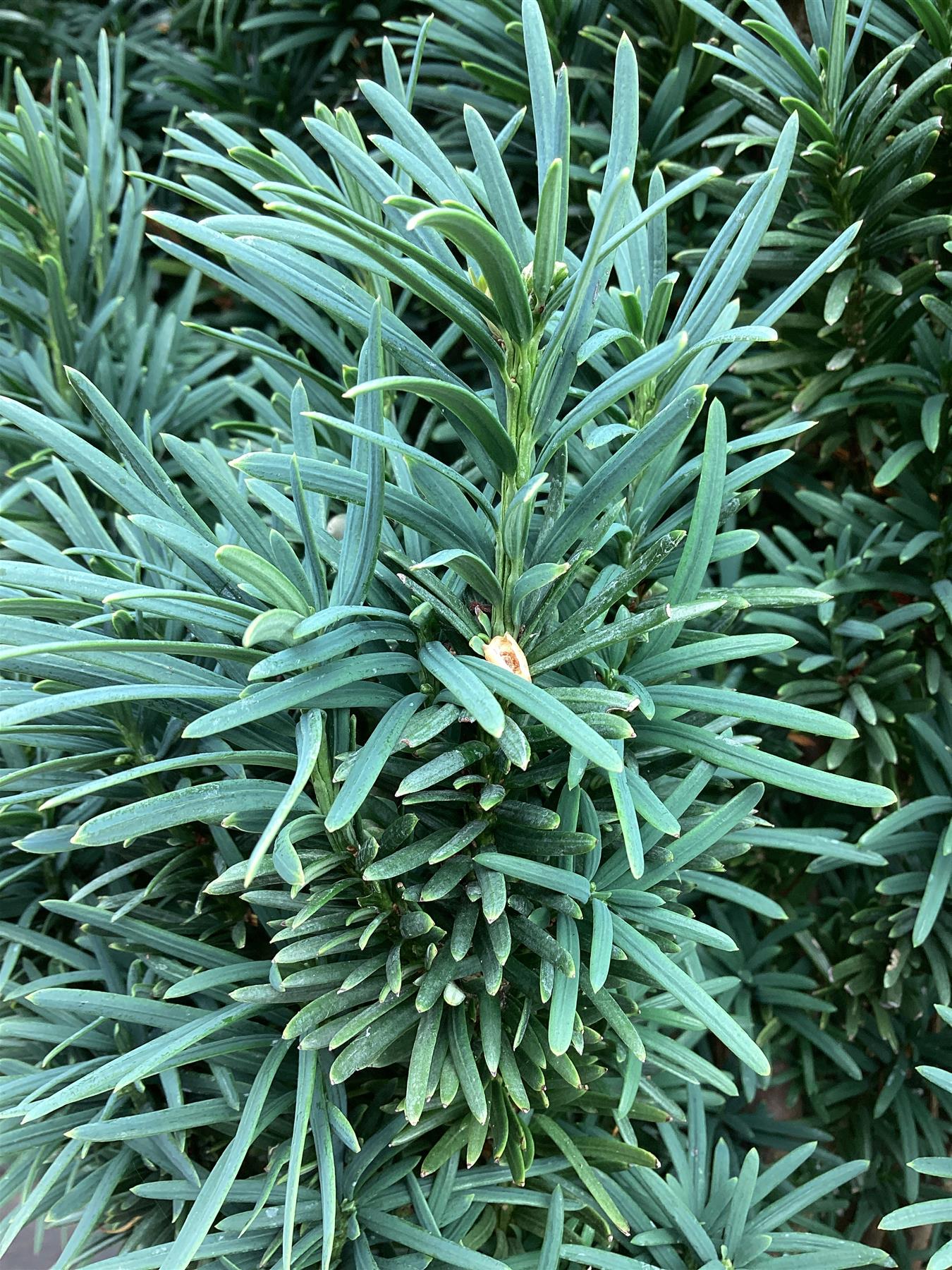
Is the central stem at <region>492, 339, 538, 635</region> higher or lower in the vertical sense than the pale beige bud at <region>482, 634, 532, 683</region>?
higher

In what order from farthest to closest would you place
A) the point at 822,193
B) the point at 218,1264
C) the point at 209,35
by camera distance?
the point at 209,35
the point at 822,193
the point at 218,1264

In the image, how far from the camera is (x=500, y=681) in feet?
0.92

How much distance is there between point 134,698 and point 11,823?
0.22m

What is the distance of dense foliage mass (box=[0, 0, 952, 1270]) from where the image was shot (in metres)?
0.30

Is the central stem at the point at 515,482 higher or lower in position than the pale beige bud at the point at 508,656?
higher

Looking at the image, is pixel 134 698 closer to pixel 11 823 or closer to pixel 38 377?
pixel 11 823

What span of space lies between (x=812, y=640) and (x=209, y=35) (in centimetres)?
75

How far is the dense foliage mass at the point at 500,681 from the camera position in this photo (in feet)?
0.98

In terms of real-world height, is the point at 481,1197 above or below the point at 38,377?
below

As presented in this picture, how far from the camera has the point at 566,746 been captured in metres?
0.36

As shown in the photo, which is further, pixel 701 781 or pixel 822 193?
pixel 822 193

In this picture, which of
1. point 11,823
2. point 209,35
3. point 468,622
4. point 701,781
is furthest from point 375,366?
point 209,35

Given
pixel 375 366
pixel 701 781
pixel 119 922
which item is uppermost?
pixel 375 366

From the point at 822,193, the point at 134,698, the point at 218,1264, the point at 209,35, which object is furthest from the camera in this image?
the point at 209,35
